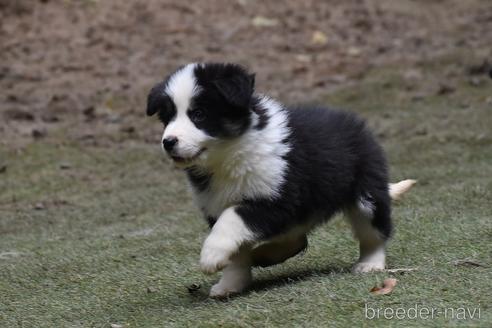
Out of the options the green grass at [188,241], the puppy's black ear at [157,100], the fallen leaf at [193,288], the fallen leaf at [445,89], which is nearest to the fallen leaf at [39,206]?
the green grass at [188,241]

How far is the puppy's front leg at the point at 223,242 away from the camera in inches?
167

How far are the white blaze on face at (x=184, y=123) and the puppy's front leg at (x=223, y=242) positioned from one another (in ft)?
1.18

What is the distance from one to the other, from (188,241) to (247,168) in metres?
1.60

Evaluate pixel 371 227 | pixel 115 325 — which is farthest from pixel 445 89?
pixel 115 325

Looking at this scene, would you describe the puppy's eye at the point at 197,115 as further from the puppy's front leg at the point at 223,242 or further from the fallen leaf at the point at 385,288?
the fallen leaf at the point at 385,288

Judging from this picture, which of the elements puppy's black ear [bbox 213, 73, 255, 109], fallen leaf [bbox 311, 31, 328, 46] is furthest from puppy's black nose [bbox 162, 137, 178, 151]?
fallen leaf [bbox 311, 31, 328, 46]

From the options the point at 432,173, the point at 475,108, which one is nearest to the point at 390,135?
the point at 475,108

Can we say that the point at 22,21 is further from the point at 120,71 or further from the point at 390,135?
the point at 390,135

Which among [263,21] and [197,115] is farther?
[263,21]

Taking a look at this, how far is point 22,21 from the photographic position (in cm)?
1275

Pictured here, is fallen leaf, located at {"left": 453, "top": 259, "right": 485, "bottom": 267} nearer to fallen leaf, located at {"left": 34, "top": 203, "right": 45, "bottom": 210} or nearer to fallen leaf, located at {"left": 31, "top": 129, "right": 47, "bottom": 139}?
fallen leaf, located at {"left": 34, "top": 203, "right": 45, "bottom": 210}

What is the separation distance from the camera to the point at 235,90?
4375 mm

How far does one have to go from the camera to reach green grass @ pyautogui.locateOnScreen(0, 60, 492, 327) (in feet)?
13.4

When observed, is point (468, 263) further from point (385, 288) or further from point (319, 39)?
point (319, 39)
